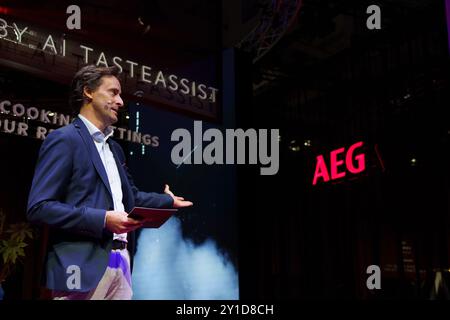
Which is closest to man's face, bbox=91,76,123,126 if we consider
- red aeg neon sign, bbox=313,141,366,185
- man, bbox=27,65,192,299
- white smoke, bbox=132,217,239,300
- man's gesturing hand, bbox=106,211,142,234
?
man, bbox=27,65,192,299

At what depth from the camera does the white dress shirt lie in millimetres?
1951

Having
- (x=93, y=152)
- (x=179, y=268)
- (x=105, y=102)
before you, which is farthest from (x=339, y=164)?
(x=93, y=152)

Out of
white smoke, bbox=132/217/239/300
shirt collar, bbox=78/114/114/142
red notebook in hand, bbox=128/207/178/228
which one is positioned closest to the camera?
red notebook in hand, bbox=128/207/178/228

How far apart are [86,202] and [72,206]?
56mm

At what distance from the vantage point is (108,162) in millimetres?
2014

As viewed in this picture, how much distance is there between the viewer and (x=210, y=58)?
4.71 metres

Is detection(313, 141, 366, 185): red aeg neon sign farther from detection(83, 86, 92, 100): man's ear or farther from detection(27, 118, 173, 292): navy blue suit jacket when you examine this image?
detection(27, 118, 173, 292): navy blue suit jacket

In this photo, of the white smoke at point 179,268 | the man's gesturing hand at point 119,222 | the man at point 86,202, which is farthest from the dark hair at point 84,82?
the white smoke at point 179,268

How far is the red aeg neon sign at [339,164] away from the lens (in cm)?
813

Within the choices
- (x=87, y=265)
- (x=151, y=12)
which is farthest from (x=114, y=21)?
(x=87, y=265)

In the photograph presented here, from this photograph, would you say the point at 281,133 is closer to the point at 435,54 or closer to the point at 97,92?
the point at 435,54

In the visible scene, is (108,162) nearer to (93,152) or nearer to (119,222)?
(93,152)

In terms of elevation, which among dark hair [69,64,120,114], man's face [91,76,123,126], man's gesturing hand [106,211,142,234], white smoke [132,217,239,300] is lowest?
white smoke [132,217,239,300]
